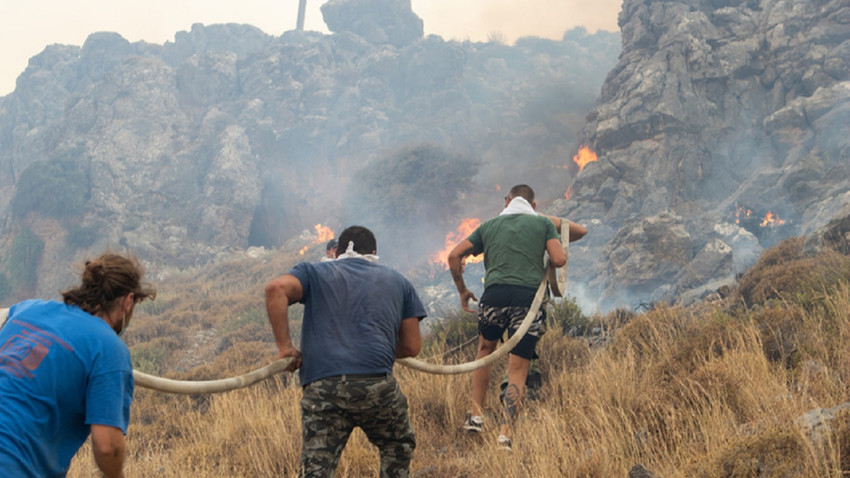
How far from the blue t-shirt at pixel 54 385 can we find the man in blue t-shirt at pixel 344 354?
3.13ft

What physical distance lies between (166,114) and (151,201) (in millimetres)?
9425

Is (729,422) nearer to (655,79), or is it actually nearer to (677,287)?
(677,287)

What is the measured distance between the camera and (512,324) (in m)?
4.84

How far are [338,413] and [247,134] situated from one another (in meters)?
50.3

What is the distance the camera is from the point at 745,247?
2291 cm

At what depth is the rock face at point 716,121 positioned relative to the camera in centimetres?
2511

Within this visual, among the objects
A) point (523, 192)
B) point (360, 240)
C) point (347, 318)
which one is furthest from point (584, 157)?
point (347, 318)

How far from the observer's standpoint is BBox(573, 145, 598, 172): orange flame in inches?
1336

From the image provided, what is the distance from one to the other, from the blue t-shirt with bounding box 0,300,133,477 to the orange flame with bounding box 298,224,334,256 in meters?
35.1

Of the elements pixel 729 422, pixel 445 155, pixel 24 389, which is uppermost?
pixel 445 155

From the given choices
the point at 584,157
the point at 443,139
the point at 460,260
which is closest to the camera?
the point at 460,260

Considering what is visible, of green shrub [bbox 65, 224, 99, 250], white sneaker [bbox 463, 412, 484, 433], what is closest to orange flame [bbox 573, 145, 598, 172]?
white sneaker [bbox 463, 412, 484, 433]

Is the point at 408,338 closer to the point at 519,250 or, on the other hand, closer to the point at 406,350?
the point at 406,350

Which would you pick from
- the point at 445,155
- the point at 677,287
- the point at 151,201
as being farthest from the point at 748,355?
the point at 151,201
